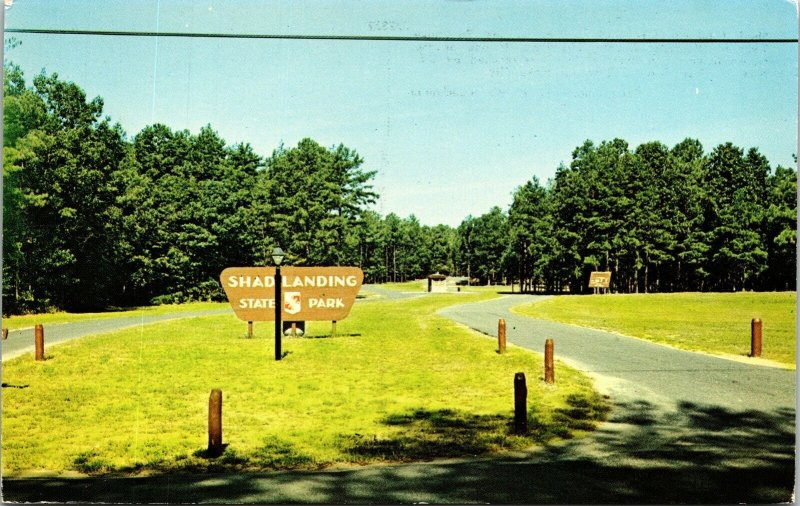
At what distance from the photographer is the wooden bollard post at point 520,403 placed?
8.25 meters

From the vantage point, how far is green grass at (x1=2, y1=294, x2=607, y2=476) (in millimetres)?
7797

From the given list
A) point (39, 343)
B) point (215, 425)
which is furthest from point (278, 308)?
point (215, 425)

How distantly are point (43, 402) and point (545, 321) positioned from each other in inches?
885

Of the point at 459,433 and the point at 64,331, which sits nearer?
the point at 459,433

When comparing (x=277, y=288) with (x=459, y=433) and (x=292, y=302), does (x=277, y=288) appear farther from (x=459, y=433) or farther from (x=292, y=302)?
(x=459, y=433)

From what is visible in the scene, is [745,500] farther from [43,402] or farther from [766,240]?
[766,240]

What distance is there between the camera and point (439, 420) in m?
9.38

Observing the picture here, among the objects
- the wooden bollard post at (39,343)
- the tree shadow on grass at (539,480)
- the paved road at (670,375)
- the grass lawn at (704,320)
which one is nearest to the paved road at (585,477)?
the tree shadow on grass at (539,480)

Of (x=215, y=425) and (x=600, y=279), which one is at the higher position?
(x=600, y=279)

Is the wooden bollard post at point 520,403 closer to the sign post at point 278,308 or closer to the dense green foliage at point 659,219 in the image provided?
the sign post at point 278,308

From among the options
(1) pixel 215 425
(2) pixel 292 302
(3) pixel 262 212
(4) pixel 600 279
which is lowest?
(1) pixel 215 425

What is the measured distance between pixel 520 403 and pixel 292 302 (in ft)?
31.9

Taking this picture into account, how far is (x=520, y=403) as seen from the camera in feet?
27.2

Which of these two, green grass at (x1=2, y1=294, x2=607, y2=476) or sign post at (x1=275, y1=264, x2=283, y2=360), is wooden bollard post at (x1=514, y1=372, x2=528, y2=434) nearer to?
green grass at (x1=2, y1=294, x2=607, y2=476)
